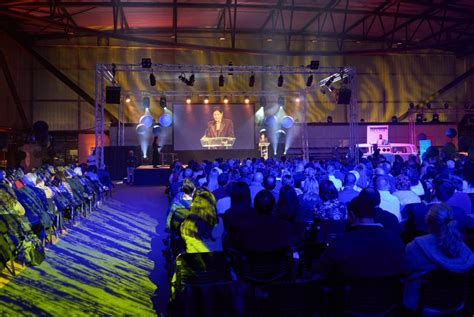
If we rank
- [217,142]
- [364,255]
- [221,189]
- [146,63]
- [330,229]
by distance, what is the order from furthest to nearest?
1. [217,142]
2. [146,63]
3. [221,189]
4. [330,229]
5. [364,255]

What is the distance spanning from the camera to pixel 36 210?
5.56m

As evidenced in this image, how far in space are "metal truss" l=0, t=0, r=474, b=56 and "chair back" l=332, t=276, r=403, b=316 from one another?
48.4ft

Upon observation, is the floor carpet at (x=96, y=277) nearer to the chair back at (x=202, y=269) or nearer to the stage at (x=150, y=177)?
the chair back at (x=202, y=269)

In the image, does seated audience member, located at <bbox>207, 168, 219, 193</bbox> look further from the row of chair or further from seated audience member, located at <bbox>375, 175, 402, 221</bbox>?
the row of chair

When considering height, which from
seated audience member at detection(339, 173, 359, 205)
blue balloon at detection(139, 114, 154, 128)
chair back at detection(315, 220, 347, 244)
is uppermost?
blue balloon at detection(139, 114, 154, 128)

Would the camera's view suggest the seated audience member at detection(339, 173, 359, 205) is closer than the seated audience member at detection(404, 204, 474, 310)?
No

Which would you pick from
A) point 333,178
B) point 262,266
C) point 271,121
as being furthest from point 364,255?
point 271,121

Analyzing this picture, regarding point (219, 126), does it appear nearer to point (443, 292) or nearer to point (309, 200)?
point (309, 200)

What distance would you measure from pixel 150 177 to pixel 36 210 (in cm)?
960

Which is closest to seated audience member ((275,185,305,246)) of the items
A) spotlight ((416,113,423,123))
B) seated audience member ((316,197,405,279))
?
seated audience member ((316,197,405,279))

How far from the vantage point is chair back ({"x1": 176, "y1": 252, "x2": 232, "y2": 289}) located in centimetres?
291

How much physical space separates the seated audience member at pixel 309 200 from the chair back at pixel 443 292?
87.3 inches

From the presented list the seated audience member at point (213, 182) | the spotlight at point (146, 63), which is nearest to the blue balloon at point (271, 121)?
the spotlight at point (146, 63)

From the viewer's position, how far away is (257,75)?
2155cm
